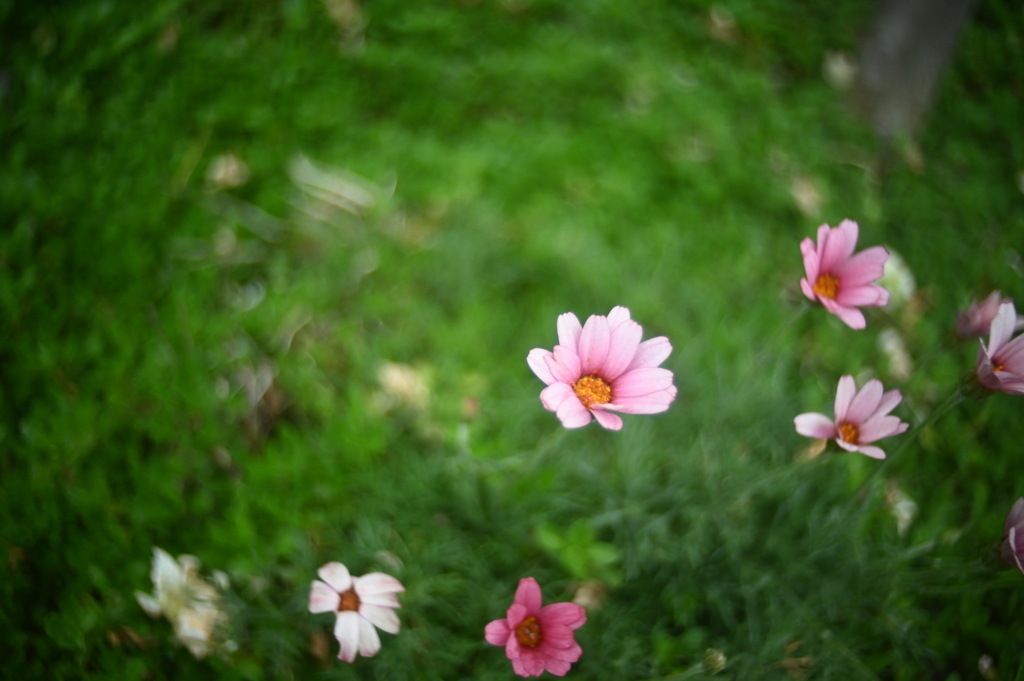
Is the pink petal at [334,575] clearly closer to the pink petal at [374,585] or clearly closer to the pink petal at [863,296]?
the pink petal at [374,585]

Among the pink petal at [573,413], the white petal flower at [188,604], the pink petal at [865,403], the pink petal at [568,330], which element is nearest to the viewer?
the pink petal at [573,413]

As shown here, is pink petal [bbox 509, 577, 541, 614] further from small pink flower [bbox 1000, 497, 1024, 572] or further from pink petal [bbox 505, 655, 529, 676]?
small pink flower [bbox 1000, 497, 1024, 572]

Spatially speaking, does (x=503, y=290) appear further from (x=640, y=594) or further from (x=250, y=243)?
(x=640, y=594)

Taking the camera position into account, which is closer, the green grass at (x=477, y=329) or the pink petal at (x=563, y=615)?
the pink petal at (x=563, y=615)

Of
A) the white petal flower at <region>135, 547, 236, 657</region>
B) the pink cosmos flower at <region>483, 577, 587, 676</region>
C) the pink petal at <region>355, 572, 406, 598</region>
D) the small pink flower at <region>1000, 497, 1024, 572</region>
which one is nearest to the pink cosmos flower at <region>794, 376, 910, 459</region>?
the small pink flower at <region>1000, 497, 1024, 572</region>

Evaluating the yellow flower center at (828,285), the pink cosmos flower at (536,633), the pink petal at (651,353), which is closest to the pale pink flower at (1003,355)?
the yellow flower center at (828,285)

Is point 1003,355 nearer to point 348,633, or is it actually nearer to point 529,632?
point 529,632

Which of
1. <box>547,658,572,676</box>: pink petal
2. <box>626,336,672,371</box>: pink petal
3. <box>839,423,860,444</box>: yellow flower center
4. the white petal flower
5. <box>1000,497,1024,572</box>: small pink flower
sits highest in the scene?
<box>626,336,672,371</box>: pink petal
